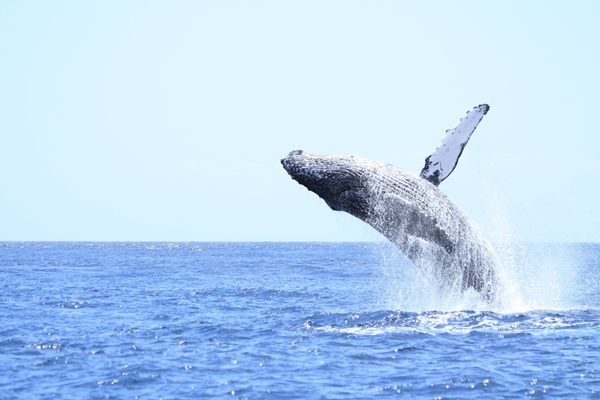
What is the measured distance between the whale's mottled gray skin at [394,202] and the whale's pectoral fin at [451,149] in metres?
0.26

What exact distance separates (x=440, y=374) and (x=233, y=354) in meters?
3.37

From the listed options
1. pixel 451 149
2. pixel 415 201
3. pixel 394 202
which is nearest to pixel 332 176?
pixel 394 202

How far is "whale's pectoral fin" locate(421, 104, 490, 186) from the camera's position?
12.3m

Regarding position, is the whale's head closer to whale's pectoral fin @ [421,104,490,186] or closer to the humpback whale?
the humpback whale

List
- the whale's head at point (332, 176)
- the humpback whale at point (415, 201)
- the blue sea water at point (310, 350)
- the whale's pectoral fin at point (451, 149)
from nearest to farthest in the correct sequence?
the blue sea water at point (310, 350) < the whale's head at point (332, 176) < the humpback whale at point (415, 201) < the whale's pectoral fin at point (451, 149)

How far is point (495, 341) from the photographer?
39.0 ft

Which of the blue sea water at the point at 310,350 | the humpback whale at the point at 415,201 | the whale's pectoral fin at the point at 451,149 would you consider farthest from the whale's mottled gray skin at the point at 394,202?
the blue sea water at the point at 310,350

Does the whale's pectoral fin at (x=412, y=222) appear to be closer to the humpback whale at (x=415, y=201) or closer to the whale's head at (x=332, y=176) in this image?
the humpback whale at (x=415, y=201)

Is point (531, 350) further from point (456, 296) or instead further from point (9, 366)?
point (9, 366)

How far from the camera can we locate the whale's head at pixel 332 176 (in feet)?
38.1

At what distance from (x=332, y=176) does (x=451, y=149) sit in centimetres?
215

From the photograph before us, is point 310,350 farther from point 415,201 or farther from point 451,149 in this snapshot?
point 451,149

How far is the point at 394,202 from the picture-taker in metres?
11.7

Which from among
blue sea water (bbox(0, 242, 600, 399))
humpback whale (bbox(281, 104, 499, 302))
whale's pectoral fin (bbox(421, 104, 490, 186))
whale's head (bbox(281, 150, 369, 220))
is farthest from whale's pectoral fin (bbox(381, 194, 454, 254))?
whale's pectoral fin (bbox(421, 104, 490, 186))
